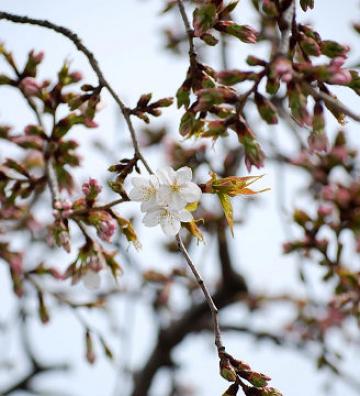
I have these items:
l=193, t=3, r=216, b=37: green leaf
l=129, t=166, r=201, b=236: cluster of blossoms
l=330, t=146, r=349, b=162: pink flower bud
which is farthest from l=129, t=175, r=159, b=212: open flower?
l=330, t=146, r=349, b=162: pink flower bud

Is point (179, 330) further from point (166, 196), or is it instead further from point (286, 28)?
point (286, 28)

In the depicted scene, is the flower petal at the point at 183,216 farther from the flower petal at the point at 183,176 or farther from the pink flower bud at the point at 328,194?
the pink flower bud at the point at 328,194

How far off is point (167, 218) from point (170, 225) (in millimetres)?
32

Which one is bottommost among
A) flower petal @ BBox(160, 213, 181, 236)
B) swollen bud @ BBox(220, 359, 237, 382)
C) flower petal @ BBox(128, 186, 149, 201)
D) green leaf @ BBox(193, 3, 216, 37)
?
swollen bud @ BBox(220, 359, 237, 382)

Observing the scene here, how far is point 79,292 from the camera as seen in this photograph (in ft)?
14.6

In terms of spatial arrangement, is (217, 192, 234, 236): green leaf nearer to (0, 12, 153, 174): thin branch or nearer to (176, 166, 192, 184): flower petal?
(176, 166, 192, 184): flower petal

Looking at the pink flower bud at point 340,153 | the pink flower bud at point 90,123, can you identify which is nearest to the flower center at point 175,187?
the pink flower bud at point 90,123

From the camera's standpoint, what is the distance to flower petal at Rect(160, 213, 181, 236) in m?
1.28

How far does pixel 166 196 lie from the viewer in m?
1.29

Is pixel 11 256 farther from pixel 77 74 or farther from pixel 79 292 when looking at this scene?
pixel 79 292

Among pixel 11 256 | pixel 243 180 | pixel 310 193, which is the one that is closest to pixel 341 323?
pixel 310 193

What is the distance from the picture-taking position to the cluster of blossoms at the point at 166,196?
1295 mm

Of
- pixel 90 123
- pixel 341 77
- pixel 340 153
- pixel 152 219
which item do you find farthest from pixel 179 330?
pixel 341 77

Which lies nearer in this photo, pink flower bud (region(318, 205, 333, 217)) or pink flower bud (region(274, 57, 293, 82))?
pink flower bud (region(274, 57, 293, 82))
